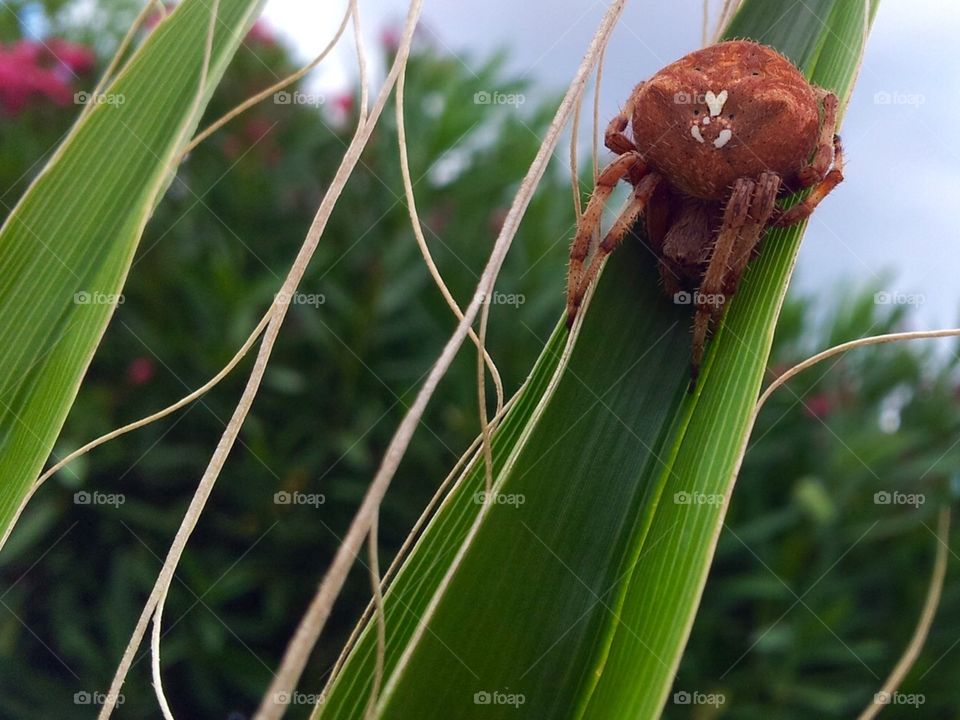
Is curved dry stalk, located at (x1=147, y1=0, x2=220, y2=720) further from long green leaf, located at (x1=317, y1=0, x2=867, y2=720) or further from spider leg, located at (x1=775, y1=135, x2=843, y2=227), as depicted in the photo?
spider leg, located at (x1=775, y1=135, x2=843, y2=227)

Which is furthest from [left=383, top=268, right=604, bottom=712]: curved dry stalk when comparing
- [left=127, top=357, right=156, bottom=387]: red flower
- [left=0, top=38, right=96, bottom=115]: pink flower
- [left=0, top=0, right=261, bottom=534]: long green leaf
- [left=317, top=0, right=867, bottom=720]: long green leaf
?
[left=0, top=38, right=96, bottom=115]: pink flower

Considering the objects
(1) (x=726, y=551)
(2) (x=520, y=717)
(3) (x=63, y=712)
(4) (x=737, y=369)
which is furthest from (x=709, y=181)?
(3) (x=63, y=712)

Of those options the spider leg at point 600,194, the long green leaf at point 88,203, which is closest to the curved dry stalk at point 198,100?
the long green leaf at point 88,203

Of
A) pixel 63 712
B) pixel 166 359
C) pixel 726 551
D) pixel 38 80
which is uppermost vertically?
pixel 38 80

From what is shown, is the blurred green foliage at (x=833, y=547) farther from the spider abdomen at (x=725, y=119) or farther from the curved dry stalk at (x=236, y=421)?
the curved dry stalk at (x=236, y=421)

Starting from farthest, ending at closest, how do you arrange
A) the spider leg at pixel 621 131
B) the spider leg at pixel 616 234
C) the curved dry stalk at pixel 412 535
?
1. the spider leg at pixel 621 131
2. the spider leg at pixel 616 234
3. the curved dry stalk at pixel 412 535

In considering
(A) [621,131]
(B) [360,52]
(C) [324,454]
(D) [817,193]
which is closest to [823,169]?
(D) [817,193]

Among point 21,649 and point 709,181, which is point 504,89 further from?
point 21,649
